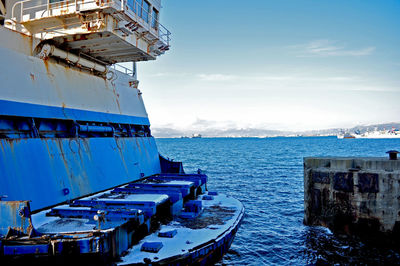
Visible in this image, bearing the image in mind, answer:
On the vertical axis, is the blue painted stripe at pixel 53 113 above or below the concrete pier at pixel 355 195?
above

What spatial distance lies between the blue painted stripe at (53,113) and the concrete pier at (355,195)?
9.69 m

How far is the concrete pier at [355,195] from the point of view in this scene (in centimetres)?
1134

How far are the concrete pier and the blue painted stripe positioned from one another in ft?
31.8

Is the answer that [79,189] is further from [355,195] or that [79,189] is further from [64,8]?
[355,195]

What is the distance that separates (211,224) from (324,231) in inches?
220

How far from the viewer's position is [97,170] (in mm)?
12203

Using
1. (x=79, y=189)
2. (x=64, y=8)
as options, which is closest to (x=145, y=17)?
(x=64, y=8)

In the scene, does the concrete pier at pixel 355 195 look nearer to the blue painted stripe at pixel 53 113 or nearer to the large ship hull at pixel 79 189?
the large ship hull at pixel 79 189

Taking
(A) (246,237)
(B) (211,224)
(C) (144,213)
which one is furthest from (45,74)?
(A) (246,237)

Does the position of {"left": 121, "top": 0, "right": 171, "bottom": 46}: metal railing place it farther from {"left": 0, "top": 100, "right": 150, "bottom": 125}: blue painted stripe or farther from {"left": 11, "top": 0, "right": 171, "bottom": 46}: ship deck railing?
{"left": 0, "top": 100, "right": 150, "bottom": 125}: blue painted stripe

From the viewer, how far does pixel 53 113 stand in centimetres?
1105

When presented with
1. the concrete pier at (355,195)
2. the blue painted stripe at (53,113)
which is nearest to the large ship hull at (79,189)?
the blue painted stripe at (53,113)

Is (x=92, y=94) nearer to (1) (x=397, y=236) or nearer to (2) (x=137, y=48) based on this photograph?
(2) (x=137, y=48)

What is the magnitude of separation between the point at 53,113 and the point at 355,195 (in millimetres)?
12357
